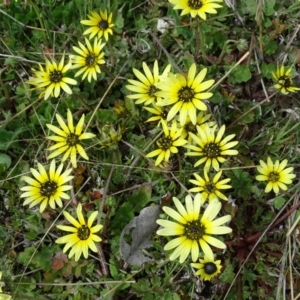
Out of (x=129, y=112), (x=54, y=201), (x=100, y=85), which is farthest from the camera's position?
(x=100, y=85)

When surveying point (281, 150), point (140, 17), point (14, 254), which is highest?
point (140, 17)

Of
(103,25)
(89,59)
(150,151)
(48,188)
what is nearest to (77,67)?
(89,59)

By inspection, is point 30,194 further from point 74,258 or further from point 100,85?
point 100,85

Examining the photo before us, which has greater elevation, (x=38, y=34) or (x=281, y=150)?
(x=38, y=34)

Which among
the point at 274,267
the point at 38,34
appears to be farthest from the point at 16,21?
the point at 274,267

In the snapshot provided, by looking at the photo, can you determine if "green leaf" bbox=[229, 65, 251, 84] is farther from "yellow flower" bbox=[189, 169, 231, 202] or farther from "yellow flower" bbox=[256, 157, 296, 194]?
"yellow flower" bbox=[189, 169, 231, 202]

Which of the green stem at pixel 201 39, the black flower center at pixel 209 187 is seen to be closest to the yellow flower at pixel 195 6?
the green stem at pixel 201 39
